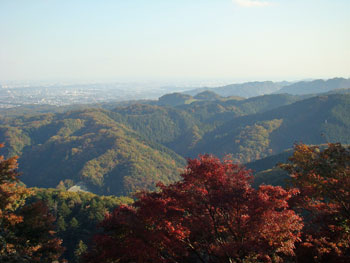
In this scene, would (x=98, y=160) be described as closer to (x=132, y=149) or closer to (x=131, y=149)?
(x=131, y=149)

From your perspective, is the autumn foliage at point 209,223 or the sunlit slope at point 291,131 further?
the sunlit slope at point 291,131

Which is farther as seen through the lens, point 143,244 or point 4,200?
point 4,200

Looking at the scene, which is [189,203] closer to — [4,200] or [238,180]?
[238,180]

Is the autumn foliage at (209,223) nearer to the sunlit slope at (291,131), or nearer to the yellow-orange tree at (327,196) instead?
the yellow-orange tree at (327,196)

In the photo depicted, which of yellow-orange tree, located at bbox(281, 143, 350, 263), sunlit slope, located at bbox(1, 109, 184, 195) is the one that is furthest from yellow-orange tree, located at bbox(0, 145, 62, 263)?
sunlit slope, located at bbox(1, 109, 184, 195)

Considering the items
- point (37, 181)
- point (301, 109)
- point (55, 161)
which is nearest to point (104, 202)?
point (37, 181)

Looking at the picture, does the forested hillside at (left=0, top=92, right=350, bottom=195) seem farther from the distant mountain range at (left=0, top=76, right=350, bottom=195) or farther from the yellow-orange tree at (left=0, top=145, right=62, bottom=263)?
the yellow-orange tree at (left=0, top=145, right=62, bottom=263)

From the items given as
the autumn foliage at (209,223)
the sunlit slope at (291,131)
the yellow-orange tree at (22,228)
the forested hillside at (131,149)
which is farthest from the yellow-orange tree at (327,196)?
the sunlit slope at (291,131)
